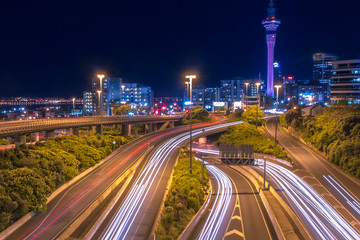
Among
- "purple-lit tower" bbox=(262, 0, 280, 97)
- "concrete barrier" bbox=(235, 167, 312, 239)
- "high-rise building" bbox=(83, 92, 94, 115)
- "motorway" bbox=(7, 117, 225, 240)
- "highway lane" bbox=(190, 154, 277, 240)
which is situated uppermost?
"purple-lit tower" bbox=(262, 0, 280, 97)

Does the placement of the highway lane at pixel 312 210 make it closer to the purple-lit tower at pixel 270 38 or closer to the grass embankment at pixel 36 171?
the grass embankment at pixel 36 171

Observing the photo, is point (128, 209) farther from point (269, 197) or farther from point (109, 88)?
point (109, 88)

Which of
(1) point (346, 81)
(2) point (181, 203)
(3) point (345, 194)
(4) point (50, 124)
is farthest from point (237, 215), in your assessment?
(1) point (346, 81)

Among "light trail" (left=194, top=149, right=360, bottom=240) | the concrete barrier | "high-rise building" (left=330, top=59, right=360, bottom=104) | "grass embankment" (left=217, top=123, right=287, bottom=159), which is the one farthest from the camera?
"high-rise building" (left=330, top=59, right=360, bottom=104)

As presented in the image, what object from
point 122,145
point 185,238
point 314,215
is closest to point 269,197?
point 314,215

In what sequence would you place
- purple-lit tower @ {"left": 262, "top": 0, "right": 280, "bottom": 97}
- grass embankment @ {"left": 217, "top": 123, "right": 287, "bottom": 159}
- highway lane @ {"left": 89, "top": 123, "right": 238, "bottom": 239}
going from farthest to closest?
purple-lit tower @ {"left": 262, "top": 0, "right": 280, "bottom": 97} → grass embankment @ {"left": 217, "top": 123, "right": 287, "bottom": 159} → highway lane @ {"left": 89, "top": 123, "right": 238, "bottom": 239}

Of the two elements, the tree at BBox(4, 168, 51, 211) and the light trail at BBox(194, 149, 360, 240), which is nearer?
the light trail at BBox(194, 149, 360, 240)

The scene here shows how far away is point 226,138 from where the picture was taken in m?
60.6

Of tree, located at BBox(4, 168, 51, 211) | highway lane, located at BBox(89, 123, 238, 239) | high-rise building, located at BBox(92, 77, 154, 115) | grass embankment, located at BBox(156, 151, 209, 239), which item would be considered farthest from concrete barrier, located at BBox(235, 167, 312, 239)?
high-rise building, located at BBox(92, 77, 154, 115)

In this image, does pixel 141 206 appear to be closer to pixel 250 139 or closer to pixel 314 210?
pixel 314 210

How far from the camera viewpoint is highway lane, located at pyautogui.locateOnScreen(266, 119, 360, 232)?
25.4 meters

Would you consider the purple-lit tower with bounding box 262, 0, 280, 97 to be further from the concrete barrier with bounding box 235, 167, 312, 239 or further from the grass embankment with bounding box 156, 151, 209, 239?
the grass embankment with bounding box 156, 151, 209, 239

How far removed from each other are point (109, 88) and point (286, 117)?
113 meters

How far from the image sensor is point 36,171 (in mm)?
27656
